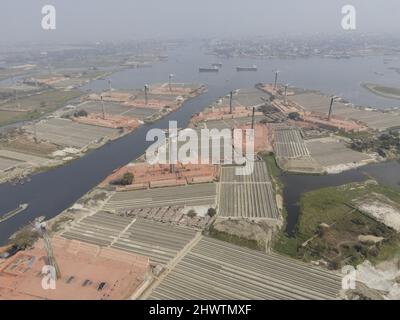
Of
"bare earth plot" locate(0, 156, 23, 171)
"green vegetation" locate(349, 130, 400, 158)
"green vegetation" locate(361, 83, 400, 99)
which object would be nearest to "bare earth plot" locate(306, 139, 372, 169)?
"green vegetation" locate(349, 130, 400, 158)

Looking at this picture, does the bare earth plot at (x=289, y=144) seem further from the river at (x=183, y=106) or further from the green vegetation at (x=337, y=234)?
the green vegetation at (x=337, y=234)

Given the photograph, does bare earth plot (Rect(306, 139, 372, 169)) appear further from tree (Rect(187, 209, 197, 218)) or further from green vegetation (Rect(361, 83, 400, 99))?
green vegetation (Rect(361, 83, 400, 99))

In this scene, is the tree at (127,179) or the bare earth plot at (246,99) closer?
the tree at (127,179)

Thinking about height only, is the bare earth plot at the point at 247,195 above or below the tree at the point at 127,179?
below

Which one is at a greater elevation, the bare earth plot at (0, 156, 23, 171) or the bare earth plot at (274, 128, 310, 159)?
the bare earth plot at (274, 128, 310, 159)

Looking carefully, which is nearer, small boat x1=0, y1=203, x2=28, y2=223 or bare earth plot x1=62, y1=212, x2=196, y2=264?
bare earth plot x1=62, y1=212, x2=196, y2=264

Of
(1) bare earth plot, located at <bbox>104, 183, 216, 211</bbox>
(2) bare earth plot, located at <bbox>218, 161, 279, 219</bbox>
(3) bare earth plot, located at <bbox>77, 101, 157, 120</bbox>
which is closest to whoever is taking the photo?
(2) bare earth plot, located at <bbox>218, 161, 279, 219</bbox>

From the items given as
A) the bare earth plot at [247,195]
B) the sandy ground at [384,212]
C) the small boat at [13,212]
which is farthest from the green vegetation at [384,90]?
the small boat at [13,212]
